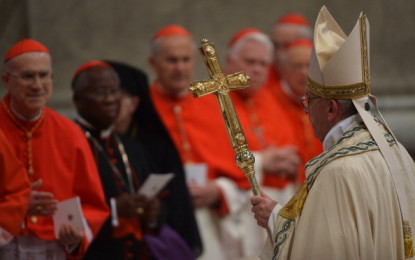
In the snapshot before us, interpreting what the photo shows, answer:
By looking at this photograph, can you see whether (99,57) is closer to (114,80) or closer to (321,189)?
(114,80)

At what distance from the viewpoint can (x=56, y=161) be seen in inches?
213

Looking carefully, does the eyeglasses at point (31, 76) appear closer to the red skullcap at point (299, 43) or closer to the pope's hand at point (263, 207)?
the pope's hand at point (263, 207)

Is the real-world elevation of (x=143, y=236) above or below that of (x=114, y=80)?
below

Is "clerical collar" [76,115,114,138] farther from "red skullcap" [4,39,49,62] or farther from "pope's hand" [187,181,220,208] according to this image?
"pope's hand" [187,181,220,208]

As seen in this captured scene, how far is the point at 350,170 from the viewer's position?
14.5 ft

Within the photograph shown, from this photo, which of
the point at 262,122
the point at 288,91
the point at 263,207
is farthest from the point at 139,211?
the point at 288,91

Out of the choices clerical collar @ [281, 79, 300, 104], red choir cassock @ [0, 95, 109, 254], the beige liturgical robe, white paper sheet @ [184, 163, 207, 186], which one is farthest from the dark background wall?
the beige liturgical robe

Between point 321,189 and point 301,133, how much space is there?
12.5ft

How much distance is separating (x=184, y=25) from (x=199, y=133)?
7.49 feet

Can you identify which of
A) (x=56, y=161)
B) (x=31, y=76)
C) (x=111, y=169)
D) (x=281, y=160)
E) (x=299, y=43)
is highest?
(x=299, y=43)

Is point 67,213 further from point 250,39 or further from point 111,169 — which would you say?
point 250,39

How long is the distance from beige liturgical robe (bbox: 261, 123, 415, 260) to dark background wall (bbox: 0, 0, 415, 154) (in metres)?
2.45

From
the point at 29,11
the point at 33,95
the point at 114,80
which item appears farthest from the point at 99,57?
the point at 33,95

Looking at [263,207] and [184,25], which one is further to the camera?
[184,25]
